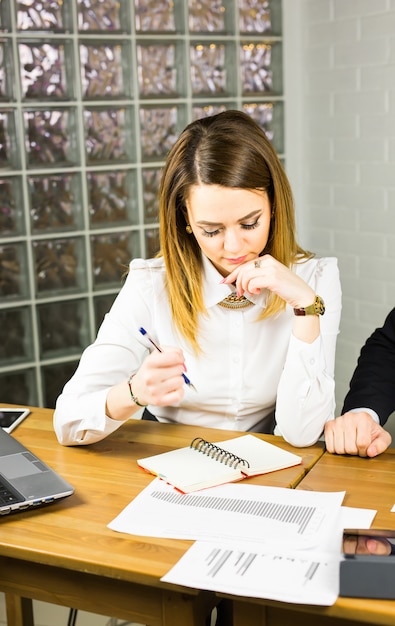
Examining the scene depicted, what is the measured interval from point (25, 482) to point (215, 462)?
15.3 inches

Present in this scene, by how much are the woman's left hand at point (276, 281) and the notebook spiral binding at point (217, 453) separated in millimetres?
369

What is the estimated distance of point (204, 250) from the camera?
206cm

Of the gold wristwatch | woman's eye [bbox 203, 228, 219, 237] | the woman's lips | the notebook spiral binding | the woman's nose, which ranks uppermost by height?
woman's eye [bbox 203, 228, 219, 237]

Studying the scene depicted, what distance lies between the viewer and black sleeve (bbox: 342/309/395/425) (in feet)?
6.80

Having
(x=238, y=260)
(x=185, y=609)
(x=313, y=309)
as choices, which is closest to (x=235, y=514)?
(x=185, y=609)

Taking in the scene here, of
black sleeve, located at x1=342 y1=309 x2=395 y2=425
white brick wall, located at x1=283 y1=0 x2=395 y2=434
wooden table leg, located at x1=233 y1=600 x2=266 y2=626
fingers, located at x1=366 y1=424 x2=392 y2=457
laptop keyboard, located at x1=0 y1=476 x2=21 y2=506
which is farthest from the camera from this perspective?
white brick wall, located at x1=283 y1=0 x2=395 y2=434

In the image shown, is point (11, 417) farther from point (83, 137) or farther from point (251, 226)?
point (83, 137)

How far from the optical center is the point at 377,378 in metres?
2.16

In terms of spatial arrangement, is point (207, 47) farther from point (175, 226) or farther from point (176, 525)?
point (176, 525)

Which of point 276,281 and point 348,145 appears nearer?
point 276,281

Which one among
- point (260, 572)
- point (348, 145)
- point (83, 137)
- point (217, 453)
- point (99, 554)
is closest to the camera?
point (260, 572)

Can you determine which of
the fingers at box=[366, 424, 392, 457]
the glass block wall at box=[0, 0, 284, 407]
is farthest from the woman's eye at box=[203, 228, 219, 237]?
the glass block wall at box=[0, 0, 284, 407]

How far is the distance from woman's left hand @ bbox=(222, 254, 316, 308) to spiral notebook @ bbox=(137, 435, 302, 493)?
34cm

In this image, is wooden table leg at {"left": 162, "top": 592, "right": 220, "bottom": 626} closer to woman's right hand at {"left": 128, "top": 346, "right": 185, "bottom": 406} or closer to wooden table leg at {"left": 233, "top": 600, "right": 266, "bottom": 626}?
wooden table leg at {"left": 233, "top": 600, "right": 266, "bottom": 626}
